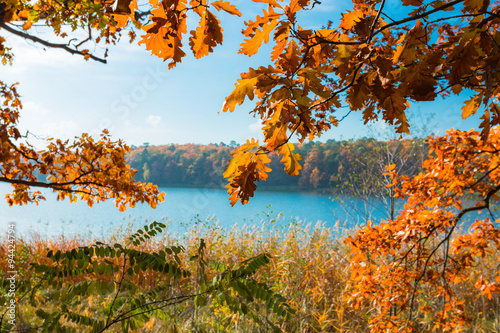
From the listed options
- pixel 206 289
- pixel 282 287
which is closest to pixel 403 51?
pixel 206 289

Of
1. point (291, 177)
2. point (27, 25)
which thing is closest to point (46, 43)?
point (27, 25)

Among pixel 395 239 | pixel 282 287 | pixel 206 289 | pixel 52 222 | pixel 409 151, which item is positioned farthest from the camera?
pixel 409 151

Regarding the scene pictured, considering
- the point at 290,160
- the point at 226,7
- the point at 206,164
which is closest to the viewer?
the point at 226,7

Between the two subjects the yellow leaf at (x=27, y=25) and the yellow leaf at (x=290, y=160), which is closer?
the yellow leaf at (x=290, y=160)

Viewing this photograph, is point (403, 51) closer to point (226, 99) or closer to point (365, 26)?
point (365, 26)

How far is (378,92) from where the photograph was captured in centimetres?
78

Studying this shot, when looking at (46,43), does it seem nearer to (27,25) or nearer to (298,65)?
(27,25)

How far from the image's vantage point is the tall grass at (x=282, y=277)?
2.64m

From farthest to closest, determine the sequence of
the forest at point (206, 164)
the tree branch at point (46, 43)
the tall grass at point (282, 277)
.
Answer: the forest at point (206, 164) → the tree branch at point (46, 43) → the tall grass at point (282, 277)

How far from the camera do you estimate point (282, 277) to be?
290cm

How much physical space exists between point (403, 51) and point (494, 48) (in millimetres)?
212

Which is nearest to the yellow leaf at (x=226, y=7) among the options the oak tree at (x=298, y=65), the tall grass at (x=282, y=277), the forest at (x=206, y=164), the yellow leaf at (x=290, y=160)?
the oak tree at (x=298, y=65)

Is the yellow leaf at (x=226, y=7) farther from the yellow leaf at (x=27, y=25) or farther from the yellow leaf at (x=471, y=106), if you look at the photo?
the yellow leaf at (x=27, y=25)

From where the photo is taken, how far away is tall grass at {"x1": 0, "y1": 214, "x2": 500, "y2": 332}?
2.64 m
